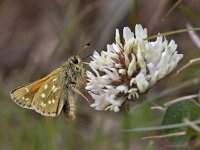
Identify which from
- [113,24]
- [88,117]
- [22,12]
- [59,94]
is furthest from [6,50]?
[59,94]

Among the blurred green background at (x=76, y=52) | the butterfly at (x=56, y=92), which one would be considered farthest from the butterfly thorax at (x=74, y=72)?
the blurred green background at (x=76, y=52)

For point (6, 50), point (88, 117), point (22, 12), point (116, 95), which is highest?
point (22, 12)

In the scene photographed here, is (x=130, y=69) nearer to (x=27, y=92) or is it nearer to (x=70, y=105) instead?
(x=70, y=105)

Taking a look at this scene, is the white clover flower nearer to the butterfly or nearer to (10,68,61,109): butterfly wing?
the butterfly

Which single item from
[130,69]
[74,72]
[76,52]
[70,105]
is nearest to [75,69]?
[74,72]

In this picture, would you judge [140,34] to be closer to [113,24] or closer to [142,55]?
[142,55]

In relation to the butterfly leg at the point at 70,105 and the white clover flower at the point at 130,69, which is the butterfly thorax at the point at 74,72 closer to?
the butterfly leg at the point at 70,105
